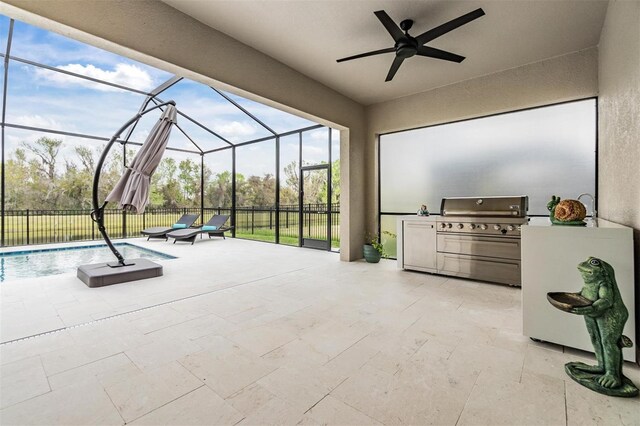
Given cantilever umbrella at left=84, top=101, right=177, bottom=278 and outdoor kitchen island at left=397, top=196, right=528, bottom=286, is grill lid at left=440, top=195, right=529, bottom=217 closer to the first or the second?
outdoor kitchen island at left=397, top=196, right=528, bottom=286

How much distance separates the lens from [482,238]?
12.8 feet

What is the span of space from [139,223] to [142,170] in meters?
6.30

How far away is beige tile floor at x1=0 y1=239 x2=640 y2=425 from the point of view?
1.45m

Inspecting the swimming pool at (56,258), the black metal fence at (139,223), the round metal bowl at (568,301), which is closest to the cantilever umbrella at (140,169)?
the swimming pool at (56,258)

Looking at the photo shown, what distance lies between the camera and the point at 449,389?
1638 millimetres

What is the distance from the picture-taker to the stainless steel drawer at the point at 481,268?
12.1ft

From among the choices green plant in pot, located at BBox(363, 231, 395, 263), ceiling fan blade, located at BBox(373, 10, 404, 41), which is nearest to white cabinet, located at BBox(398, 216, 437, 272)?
green plant in pot, located at BBox(363, 231, 395, 263)

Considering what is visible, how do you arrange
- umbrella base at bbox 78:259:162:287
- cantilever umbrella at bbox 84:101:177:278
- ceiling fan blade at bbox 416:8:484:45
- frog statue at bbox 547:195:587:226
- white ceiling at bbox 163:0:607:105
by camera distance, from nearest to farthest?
frog statue at bbox 547:195:587:226 < ceiling fan blade at bbox 416:8:484:45 < white ceiling at bbox 163:0:607:105 < umbrella base at bbox 78:259:162:287 < cantilever umbrella at bbox 84:101:177:278

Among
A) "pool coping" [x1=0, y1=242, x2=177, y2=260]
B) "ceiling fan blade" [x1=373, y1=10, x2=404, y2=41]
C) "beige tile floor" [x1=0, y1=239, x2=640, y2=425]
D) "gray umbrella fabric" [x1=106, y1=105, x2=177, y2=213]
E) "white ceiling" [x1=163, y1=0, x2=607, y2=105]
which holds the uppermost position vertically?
"white ceiling" [x1=163, y1=0, x2=607, y2=105]

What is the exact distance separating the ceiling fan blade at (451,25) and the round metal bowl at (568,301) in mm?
2275

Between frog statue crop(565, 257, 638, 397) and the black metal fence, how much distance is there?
16.3 feet

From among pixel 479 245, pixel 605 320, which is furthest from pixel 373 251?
pixel 605 320

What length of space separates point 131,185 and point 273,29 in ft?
8.93

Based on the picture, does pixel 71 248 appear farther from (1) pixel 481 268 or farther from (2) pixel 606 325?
(2) pixel 606 325
